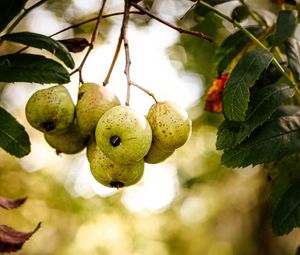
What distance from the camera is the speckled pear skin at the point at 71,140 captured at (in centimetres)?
161

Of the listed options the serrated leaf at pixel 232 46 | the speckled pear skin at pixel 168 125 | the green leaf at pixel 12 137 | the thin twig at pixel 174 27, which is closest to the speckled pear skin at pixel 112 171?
the speckled pear skin at pixel 168 125

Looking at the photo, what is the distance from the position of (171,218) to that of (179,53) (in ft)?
15.6

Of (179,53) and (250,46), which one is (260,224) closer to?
(179,53)

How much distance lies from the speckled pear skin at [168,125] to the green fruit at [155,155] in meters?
0.02

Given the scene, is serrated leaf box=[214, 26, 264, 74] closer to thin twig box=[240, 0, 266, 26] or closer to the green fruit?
thin twig box=[240, 0, 266, 26]

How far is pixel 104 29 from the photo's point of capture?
4949 mm

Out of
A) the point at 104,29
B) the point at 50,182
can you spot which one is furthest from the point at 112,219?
the point at 104,29

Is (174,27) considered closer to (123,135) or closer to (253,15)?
(123,135)

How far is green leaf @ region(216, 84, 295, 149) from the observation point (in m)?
1.49

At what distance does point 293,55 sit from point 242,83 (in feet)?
1.56

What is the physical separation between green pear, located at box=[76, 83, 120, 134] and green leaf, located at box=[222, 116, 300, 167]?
1.37ft

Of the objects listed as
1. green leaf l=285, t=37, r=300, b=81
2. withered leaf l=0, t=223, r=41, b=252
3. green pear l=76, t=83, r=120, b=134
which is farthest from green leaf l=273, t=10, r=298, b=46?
withered leaf l=0, t=223, r=41, b=252

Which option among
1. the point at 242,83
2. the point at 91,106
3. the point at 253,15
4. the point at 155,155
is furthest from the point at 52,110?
the point at 253,15

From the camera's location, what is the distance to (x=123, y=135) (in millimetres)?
1395
